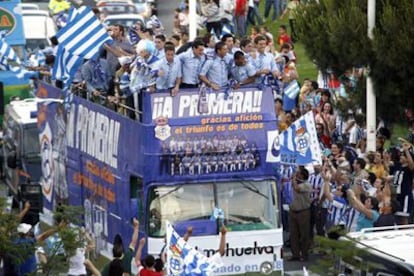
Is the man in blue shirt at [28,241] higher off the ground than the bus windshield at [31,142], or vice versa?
the man in blue shirt at [28,241]

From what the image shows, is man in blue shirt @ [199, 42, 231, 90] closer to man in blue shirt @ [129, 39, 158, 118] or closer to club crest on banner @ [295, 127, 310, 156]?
man in blue shirt @ [129, 39, 158, 118]

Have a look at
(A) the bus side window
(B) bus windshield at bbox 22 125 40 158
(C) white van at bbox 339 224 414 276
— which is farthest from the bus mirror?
(C) white van at bbox 339 224 414 276

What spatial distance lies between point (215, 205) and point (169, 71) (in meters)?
2.08

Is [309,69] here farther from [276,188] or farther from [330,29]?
[276,188]

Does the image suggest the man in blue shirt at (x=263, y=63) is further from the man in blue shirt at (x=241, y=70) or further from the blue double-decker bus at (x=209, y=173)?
the blue double-decker bus at (x=209, y=173)

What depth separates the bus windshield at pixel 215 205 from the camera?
71.1 feet

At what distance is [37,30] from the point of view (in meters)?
44.4

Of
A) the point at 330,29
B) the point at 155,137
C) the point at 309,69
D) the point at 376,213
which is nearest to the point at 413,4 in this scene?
the point at 330,29

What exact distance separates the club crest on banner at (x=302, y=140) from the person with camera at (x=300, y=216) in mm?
459

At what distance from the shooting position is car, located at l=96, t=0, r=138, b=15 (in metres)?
51.0

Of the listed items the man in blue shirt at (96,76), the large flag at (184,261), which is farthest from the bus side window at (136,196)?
the large flag at (184,261)

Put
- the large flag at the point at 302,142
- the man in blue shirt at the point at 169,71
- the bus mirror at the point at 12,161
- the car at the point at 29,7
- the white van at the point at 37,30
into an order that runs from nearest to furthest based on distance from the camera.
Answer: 1. the man in blue shirt at the point at 169,71
2. the large flag at the point at 302,142
3. the bus mirror at the point at 12,161
4. the white van at the point at 37,30
5. the car at the point at 29,7

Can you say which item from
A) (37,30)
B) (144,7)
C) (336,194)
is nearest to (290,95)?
(336,194)

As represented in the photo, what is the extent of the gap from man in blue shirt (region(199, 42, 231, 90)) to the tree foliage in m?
2.89
